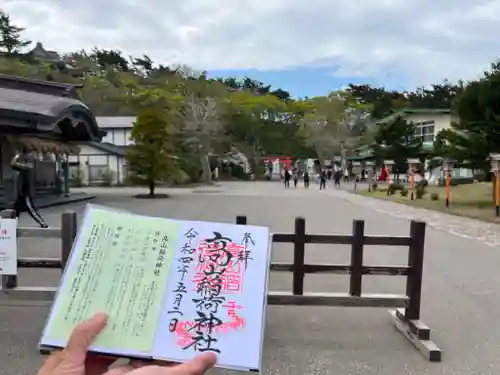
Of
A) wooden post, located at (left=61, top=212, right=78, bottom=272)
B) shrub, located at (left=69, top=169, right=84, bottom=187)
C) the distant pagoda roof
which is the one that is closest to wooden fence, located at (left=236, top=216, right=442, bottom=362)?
wooden post, located at (left=61, top=212, right=78, bottom=272)

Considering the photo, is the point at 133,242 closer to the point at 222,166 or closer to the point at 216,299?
the point at 216,299

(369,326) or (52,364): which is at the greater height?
(52,364)

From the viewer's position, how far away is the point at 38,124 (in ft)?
44.7

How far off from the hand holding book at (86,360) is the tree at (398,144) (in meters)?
37.1

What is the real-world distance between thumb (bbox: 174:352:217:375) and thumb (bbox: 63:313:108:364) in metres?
0.26

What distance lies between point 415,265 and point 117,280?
3672mm

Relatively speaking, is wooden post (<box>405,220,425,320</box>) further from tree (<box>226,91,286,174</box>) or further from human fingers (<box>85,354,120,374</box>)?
tree (<box>226,91,286,174</box>)

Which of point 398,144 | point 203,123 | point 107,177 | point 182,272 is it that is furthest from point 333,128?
point 182,272

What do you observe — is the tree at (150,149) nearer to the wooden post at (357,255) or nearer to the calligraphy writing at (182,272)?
the wooden post at (357,255)

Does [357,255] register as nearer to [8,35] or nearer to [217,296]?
[217,296]

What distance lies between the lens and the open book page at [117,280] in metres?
1.50

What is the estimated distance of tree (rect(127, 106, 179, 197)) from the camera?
955 inches

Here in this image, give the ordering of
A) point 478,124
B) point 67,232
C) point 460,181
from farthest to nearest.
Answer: point 460,181
point 478,124
point 67,232

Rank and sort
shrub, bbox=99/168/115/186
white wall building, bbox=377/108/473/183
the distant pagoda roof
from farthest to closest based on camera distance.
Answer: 1. white wall building, bbox=377/108/473/183
2. shrub, bbox=99/168/115/186
3. the distant pagoda roof
